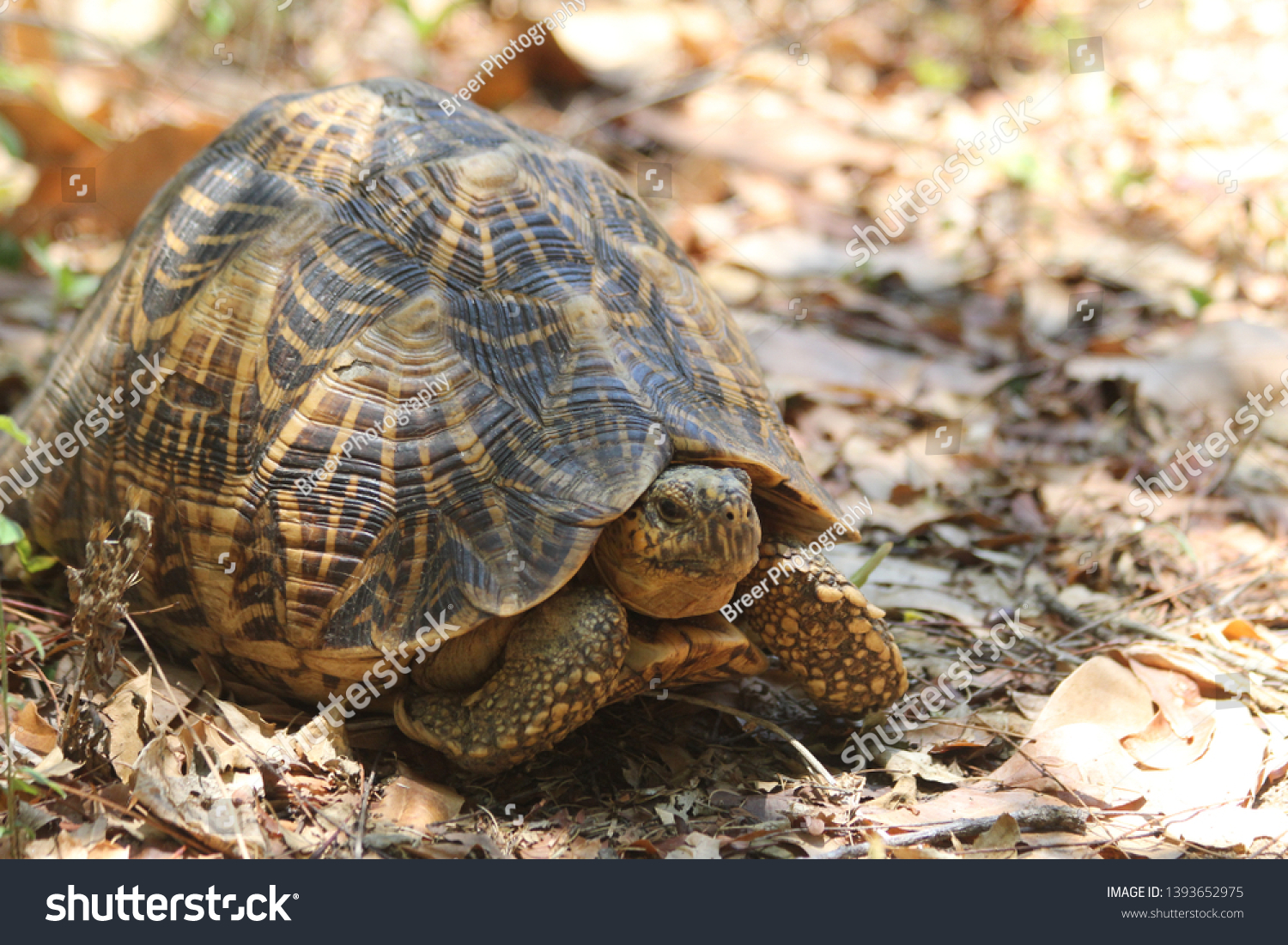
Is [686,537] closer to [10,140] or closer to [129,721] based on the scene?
[129,721]

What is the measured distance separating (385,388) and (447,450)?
0.28 metres

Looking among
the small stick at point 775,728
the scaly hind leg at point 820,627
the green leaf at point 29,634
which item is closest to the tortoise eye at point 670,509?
the scaly hind leg at point 820,627

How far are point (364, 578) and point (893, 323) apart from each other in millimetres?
4573

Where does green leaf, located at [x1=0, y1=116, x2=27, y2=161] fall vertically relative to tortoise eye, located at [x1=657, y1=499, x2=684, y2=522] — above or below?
above

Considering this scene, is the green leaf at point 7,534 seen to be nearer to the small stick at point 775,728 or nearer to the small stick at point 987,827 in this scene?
the small stick at point 775,728

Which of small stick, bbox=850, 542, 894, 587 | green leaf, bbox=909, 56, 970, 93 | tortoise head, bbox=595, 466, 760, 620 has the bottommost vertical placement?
small stick, bbox=850, 542, 894, 587

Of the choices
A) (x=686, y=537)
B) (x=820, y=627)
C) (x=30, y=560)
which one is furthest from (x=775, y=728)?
(x=30, y=560)

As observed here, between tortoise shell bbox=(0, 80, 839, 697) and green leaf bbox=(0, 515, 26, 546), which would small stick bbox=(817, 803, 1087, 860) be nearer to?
tortoise shell bbox=(0, 80, 839, 697)

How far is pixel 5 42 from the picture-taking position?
7609 millimetres

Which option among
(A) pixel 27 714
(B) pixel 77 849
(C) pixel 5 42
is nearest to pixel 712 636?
(B) pixel 77 849

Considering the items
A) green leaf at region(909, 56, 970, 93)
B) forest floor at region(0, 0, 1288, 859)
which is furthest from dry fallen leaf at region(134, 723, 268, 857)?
green leaf at region(909, 56, 970, 93)

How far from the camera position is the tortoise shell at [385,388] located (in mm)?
3031

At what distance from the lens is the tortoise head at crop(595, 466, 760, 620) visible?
9.59ft

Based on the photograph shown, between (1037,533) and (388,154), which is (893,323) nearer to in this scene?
(1037,533)
